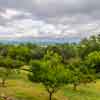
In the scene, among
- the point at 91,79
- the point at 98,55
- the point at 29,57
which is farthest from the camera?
the point at 29,57

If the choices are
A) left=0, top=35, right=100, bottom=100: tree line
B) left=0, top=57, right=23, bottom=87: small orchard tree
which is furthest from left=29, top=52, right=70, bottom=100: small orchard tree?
left=0, top=57, right=23, bottom=87: small orchard tree

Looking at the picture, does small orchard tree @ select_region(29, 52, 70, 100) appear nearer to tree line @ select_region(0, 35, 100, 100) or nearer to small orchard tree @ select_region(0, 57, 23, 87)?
tree line @ select_region(0, 35, 100, 100)

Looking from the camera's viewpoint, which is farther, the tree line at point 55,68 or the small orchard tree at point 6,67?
the small orchard tree at point 6,67

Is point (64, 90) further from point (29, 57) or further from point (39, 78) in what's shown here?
point (29, 57)

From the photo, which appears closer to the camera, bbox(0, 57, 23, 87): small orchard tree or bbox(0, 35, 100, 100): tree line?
bbox(0, 35, 100, 100): tree line

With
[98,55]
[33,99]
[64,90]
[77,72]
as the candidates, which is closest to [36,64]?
[33,99]

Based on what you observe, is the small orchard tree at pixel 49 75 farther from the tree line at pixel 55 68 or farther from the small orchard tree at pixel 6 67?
the small orchard tree at pixel 6 67

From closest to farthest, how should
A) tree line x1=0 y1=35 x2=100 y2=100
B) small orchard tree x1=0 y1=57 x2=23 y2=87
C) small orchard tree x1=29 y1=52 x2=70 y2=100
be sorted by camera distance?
1. small orchard tree x1=29 y1=52 x2=70 y2=100
2. tree line x1=0 y1=35 x2=100 y2=100
3. small orchard tree x1=0 y1=57 x2=23 y2=87

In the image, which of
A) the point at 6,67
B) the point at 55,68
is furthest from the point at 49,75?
the point at 6,67

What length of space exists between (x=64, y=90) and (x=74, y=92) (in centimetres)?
292

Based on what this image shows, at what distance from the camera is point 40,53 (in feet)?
469

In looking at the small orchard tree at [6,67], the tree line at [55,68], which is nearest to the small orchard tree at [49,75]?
the tree line at [55,68]

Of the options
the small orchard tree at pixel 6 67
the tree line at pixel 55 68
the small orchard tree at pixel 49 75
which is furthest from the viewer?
the small orchard tree at pixel 6 67

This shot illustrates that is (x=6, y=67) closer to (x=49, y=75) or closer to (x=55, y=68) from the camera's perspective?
(x=55, y=68)
